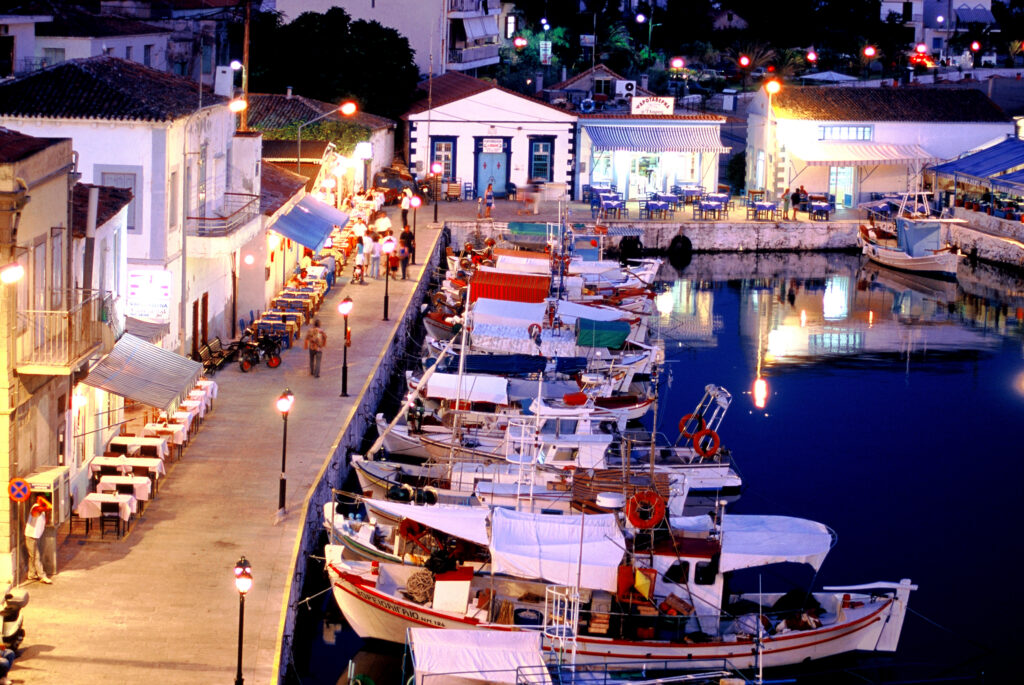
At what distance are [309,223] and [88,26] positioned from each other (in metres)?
19.6

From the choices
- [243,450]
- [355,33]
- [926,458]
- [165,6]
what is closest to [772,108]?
[355,33]

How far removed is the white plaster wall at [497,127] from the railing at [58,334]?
44132 mm

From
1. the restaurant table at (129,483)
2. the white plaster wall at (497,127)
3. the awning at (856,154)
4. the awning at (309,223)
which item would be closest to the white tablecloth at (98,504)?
the restaurant table at (129,483)

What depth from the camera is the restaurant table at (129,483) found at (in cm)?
2784

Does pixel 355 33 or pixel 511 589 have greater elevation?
pixel 355 33

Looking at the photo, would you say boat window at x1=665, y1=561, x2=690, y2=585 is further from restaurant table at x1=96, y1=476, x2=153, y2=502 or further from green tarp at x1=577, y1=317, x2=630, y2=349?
green tarp at x1=577, y1=317, x2=630, y2=349

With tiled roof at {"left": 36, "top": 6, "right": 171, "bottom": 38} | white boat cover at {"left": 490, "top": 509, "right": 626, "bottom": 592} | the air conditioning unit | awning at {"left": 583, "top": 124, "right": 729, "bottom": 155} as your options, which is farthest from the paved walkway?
the air conditioning unit

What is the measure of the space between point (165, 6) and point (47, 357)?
54494mm

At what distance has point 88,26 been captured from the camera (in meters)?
61.8

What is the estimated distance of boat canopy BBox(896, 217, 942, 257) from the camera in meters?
67.5

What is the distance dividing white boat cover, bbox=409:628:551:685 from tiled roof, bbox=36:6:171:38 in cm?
4139

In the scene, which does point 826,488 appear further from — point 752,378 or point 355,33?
point 355,33

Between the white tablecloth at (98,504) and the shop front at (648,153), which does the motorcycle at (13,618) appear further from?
the shop front at (648,153)

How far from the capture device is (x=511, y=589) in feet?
86.5
